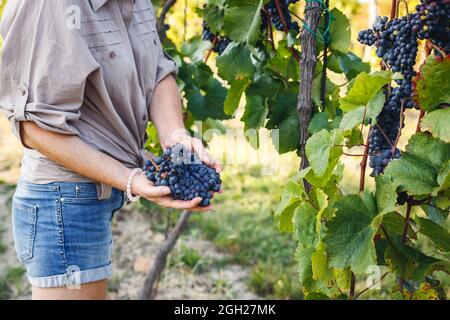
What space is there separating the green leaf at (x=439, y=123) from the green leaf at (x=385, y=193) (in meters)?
0.16

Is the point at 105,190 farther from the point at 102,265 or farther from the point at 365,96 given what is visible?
the point at 365,96

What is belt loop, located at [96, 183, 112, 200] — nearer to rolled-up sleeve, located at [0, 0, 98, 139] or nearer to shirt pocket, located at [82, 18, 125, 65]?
rolled-up sleeve, located at [0, 0, 98, 139]

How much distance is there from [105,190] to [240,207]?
2735 millimetres

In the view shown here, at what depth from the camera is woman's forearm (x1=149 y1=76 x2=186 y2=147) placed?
202cm

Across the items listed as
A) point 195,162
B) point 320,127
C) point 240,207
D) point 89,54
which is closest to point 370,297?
point 240,207

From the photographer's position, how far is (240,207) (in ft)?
14.9

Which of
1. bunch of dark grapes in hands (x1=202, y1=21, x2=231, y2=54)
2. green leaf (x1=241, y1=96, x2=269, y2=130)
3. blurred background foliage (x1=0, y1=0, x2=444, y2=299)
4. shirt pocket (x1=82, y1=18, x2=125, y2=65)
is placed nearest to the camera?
shirt pocket (x1=82, y1=18, x2=125, y2=65)

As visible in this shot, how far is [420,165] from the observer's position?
153 cm

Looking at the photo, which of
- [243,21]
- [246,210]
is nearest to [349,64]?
[243,21]

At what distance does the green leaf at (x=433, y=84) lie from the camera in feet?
4.82

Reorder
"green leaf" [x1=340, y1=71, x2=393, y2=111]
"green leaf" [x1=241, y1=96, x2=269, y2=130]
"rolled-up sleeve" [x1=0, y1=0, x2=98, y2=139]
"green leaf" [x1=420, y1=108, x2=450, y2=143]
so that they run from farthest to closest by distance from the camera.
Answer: "green leaf" [x1=241, y1=96, x2=269, y2=130]
"rolled-up sleeve" [x1=0, y1=0, x2=98, y2=139]
"green leaf" [x1=340, y1=71, x2=393, y2=111]
"green leaf" [x1=420, y1=108, x2=450, y2=143]

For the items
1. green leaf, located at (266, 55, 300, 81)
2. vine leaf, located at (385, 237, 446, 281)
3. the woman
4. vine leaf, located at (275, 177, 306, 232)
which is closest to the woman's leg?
the woman

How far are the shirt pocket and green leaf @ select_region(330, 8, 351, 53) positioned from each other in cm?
71

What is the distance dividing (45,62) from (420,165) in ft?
3.24
